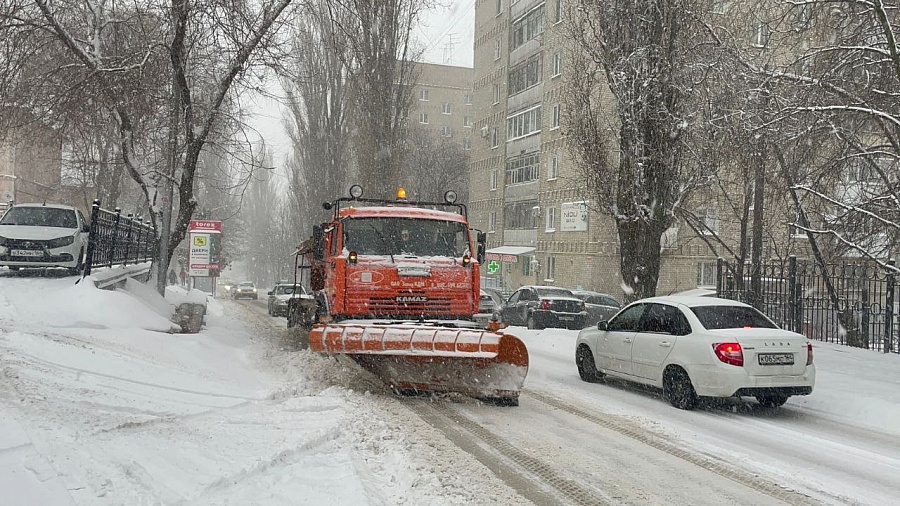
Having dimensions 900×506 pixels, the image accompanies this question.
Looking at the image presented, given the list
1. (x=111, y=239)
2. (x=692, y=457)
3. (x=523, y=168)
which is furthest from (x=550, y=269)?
(x=692, y=457)

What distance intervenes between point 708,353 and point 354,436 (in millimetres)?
5057

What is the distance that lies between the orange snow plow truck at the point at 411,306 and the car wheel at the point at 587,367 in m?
2.70

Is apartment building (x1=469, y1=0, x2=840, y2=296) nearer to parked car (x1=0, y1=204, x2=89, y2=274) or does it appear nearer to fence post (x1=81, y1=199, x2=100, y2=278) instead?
parked car (x1=0, y1=204, x2=89, y2=274)

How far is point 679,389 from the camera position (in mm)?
10414

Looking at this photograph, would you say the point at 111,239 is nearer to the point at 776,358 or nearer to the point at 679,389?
the point at 679,389

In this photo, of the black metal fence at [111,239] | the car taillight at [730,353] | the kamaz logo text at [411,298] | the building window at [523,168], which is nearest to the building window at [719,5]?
the car taillight at [730,353]

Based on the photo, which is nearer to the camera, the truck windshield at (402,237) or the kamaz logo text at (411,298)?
the kamaz logo text at (411,298)

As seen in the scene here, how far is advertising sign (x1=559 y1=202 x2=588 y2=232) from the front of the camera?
40219 millimetres

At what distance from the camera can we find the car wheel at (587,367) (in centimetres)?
1289

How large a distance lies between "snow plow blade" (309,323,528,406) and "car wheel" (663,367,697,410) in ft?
7.38

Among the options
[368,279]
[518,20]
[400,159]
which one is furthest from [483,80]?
[368,279]

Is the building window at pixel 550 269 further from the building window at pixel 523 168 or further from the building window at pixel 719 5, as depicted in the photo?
the building window at pixel 719 5

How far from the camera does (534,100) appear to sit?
152 ft

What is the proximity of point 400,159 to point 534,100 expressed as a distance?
53.7ft
